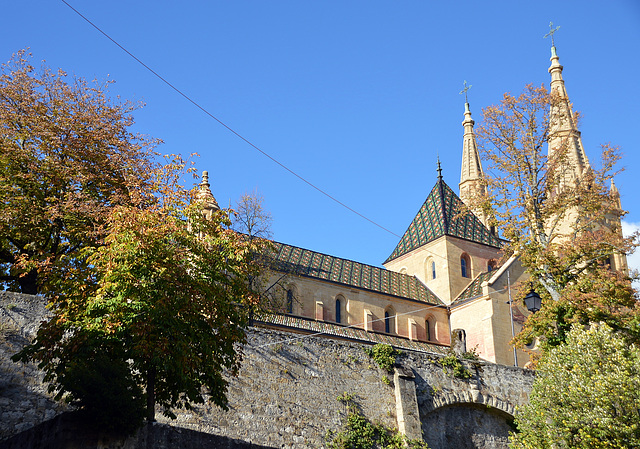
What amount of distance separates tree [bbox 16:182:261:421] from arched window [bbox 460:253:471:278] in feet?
94.1

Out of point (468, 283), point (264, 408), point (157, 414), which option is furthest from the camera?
point (468, 283)

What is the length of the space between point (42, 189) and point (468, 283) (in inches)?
1112

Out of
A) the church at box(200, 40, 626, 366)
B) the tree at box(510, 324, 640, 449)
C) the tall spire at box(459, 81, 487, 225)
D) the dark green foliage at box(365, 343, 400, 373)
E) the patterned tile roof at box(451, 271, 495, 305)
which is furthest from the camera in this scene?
the tall spire at box(459, 81, 487, 225)

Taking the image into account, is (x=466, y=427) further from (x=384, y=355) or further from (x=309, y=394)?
(x=309, y=394)

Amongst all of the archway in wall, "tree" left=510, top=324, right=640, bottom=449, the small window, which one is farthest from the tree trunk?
the small window

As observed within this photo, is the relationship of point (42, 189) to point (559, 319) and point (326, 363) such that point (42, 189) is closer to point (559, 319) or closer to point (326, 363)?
point (326, 363)

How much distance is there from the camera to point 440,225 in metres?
42.4

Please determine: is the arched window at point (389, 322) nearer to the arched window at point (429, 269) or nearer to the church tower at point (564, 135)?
the arched window at point (429, 269)

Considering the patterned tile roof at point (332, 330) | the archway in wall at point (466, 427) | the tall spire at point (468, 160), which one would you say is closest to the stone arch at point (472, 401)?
the archway in wall at point (466, 427)

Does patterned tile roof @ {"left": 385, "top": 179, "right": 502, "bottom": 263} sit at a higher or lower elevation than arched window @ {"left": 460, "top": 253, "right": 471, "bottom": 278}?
higher

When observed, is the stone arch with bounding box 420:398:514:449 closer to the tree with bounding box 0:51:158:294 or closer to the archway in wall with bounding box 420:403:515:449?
the archway in wall with bounding box 420:403:515:449

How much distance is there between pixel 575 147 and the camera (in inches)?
1702

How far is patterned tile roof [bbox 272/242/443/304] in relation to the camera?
34500mm

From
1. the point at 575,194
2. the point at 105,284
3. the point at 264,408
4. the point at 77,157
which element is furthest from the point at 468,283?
the point at 105,284
